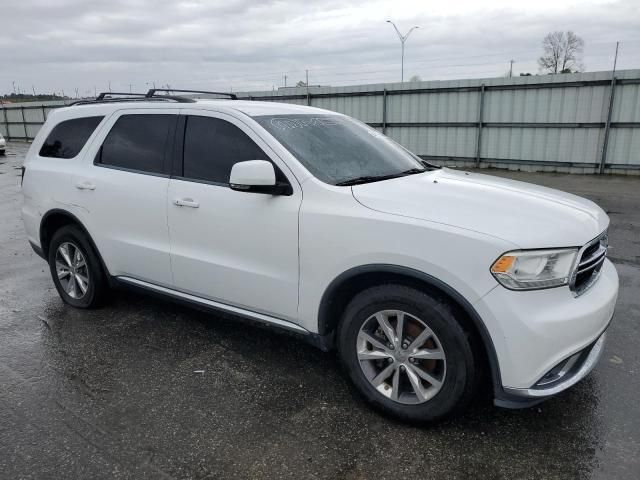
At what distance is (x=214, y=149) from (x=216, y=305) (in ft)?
3.61

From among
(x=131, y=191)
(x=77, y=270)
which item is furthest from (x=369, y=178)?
(x=77, y=270)

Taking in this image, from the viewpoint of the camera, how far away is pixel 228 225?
3473 mm

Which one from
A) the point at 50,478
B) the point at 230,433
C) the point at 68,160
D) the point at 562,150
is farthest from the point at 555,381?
the point at 562,150

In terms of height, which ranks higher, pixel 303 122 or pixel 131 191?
pixel 303 122

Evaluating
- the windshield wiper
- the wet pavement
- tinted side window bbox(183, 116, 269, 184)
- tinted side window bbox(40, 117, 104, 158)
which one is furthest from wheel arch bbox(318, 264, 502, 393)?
tinted side window bbox(40, 117, 104, 158)

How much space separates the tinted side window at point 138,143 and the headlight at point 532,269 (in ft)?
8.52

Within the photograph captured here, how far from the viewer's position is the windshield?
340 cm

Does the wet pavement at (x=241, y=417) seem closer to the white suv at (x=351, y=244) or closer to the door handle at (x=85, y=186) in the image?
the white suv at (x=351, y=244)

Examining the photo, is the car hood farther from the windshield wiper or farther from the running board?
the running board

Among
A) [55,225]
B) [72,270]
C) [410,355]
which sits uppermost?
[55,225]

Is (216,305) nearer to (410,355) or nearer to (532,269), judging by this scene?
(410,355)

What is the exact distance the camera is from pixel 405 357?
9.54 feet

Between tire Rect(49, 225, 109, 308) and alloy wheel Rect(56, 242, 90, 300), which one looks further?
alloy wheel Rect(56, 242, 90, 300)

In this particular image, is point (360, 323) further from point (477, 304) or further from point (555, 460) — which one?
point (555, 460)
